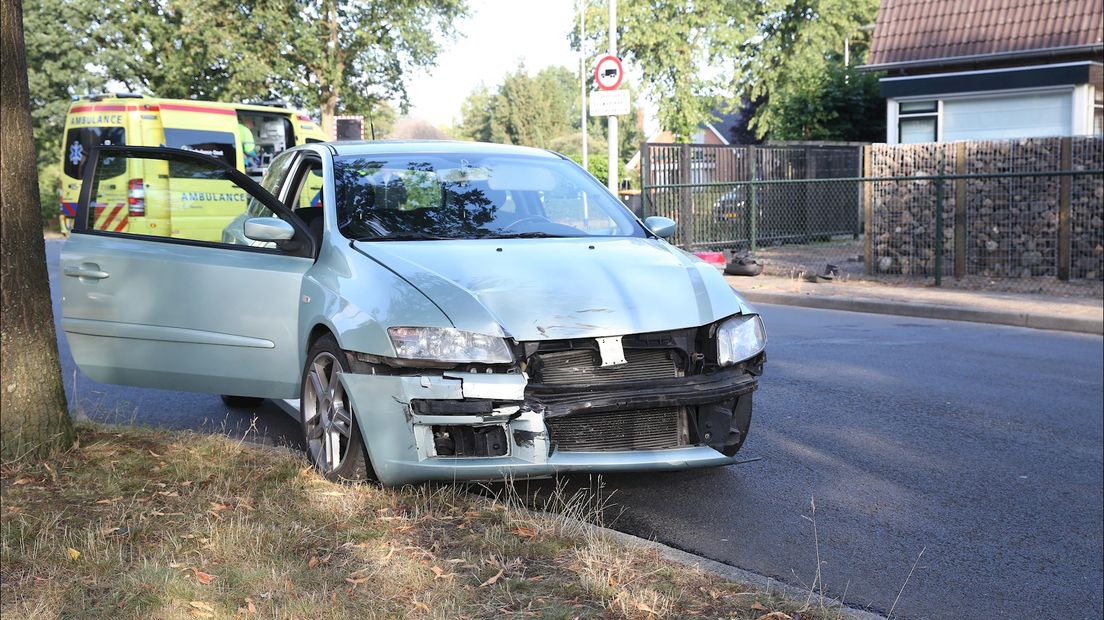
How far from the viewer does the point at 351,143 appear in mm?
6395

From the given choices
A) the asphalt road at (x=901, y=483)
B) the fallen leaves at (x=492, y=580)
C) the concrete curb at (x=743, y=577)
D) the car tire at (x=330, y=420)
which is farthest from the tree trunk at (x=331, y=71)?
the fallen leaves at (x=492, y=580)

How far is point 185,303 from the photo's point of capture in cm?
567

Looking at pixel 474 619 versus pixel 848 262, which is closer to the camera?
pixel 474 619

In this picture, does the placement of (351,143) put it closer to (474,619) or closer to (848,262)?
(474,619)

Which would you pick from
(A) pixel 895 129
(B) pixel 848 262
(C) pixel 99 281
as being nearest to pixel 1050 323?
(B) pixel 848 262

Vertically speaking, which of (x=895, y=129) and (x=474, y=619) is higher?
(x=895, y=129)

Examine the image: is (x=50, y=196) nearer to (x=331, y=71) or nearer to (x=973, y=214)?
(x=331, y=71)

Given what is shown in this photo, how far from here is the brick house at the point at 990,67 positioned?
21.6 metres

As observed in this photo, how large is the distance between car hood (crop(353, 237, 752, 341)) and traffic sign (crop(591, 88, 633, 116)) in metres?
14.2

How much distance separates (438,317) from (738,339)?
1332 millimetres

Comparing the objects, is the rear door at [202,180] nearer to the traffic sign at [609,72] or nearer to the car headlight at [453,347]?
the traffic sign at [609,72]

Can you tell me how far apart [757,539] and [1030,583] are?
106 centimetres

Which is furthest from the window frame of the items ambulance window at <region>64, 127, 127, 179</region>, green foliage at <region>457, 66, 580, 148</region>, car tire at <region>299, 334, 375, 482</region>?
green foliage at <region>457, 66, 580, 148</region>

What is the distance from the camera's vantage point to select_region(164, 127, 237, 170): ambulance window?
1730cm
